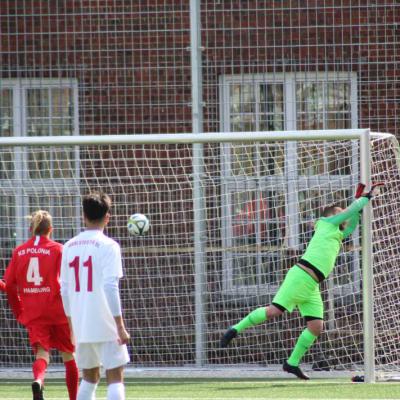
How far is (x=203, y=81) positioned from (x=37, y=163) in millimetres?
2135

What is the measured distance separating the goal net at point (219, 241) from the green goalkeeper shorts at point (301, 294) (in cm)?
138

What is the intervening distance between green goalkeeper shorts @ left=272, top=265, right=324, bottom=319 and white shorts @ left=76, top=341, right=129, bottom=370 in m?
3.83

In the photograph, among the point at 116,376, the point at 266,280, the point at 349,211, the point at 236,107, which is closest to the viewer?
the point at 116,376

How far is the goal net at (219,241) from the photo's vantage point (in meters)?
13.0

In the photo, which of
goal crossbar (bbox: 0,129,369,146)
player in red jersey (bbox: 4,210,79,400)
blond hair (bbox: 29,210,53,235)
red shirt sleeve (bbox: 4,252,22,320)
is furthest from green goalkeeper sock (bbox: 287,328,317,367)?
blond hair (bbox: 29,210,53,235)

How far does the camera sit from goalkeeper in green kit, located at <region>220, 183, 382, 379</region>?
11273 millimetres

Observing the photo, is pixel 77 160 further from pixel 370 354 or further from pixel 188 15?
pixel 370 354

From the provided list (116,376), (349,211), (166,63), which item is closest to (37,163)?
(166,63)

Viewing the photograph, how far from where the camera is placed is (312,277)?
37.1 ft

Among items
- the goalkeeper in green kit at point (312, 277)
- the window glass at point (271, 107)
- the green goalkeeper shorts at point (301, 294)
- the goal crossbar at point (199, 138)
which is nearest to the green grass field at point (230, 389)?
the goalkeeper in green kit at point (312, 277)

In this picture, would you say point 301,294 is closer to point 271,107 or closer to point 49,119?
point 271,107

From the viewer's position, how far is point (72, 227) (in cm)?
1334

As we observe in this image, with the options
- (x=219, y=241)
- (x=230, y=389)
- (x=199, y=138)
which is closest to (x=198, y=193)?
(x=219, y=241)

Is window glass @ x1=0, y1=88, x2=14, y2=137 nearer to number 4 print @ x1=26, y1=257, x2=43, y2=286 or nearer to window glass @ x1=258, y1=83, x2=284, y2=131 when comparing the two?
window glass @ x1=258, y1=83, x2=284, y2=131
